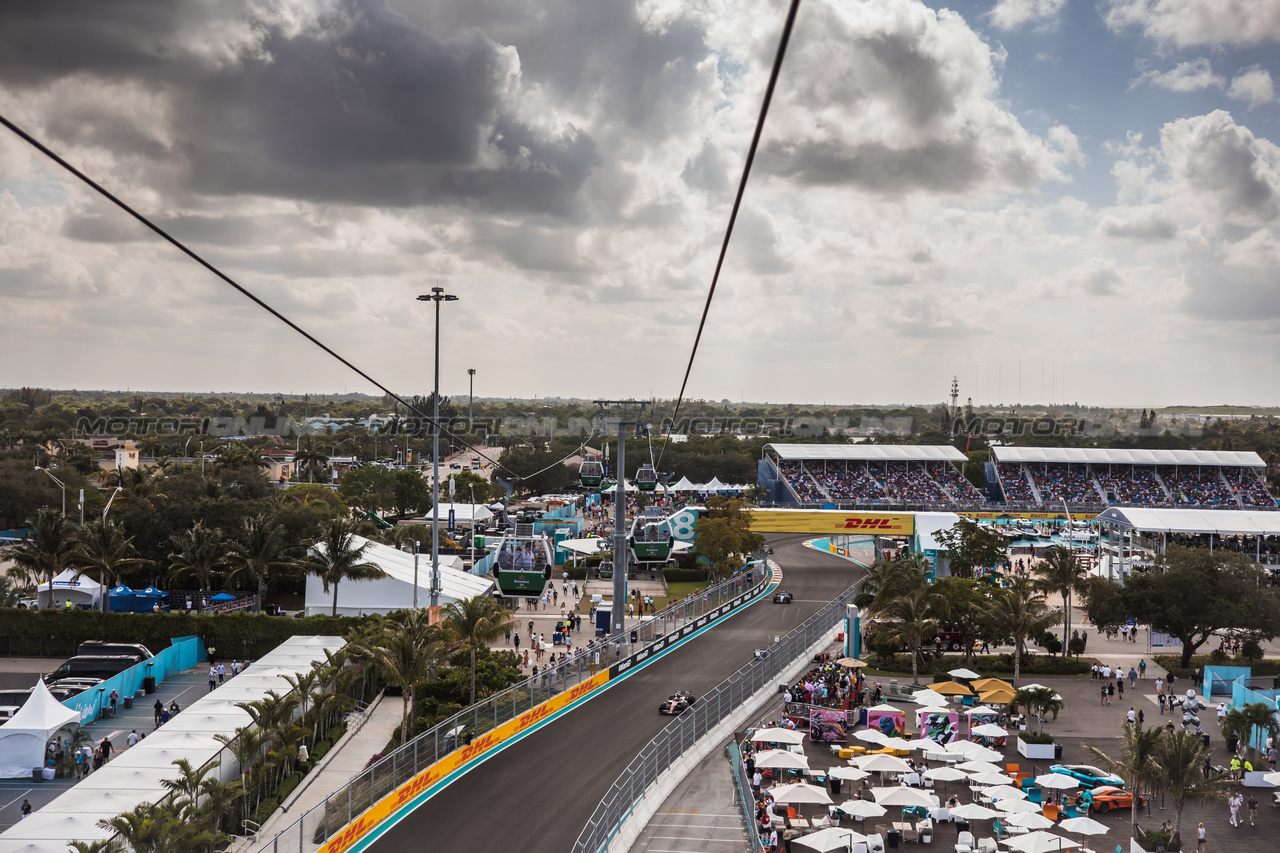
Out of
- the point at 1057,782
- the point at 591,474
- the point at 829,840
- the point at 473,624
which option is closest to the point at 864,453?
the point at 591,474

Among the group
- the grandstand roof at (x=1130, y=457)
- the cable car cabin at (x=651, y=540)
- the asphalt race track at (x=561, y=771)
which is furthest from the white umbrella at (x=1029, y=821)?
the grandstand roof at (x=1130, y=457)

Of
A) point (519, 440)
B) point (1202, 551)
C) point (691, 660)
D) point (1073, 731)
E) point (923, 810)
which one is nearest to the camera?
point (923, 810)

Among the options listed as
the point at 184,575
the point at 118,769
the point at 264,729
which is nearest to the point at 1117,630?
the point at 264,729

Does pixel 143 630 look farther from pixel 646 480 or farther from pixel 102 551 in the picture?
pixel 646 480

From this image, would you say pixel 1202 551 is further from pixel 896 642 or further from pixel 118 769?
pixel 118 769

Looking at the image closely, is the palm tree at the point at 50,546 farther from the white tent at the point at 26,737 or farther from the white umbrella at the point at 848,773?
the white umbrella at the point at 848,773

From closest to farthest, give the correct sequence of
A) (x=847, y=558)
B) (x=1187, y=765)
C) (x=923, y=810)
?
(x=1187, y=765) < (x=923, y=810) < (x=847, y=558)
